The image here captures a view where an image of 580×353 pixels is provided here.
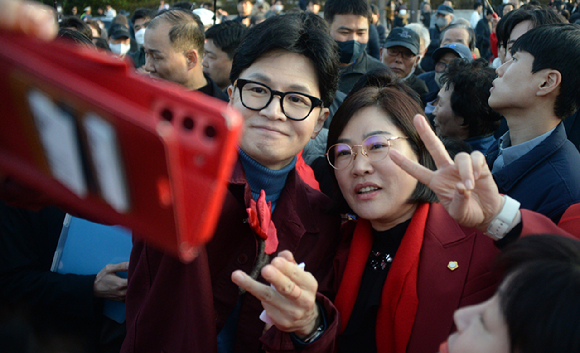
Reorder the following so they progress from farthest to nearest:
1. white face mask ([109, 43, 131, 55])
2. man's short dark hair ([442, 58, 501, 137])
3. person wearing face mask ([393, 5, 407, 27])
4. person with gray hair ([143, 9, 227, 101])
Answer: person wearing face mask ([393, 5, 407, 27]) → white face mask ([109, 43, 131, 55]) → person with gray hair ([143, 9, 227, 101]) → man's short dark hair ([442, 58, 501, 137])

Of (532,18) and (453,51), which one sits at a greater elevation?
(532,18)

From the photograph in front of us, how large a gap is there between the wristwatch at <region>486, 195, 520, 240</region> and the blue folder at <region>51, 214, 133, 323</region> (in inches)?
54.9

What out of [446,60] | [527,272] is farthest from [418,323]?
[446,60]

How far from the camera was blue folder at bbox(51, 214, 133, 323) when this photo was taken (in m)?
1.91

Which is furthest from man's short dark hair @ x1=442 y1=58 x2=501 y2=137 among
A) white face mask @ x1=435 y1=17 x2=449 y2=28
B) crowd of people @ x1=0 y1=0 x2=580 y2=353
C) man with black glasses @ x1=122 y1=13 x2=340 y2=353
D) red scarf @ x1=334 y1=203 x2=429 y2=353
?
white face mask @ x1=435 y1=17 x2=449 y2=28

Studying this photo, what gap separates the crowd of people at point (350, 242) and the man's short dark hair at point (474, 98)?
0.65 m

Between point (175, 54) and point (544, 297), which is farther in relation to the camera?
point (175, 54)

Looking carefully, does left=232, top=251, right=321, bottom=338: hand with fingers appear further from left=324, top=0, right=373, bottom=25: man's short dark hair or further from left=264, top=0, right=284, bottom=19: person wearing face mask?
left=264, top=0, right=284, bottom=19: person wearing face mask

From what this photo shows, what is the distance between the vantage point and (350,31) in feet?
14.7

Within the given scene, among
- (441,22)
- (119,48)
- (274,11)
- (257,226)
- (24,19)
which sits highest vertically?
(24,19)

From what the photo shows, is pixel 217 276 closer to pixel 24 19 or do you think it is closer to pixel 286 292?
pixel 286 292

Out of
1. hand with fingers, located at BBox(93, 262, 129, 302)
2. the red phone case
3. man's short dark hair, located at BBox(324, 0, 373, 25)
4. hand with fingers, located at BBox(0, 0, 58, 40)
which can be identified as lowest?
hand with fingers, located at BBox(93, 262, 129, 302)

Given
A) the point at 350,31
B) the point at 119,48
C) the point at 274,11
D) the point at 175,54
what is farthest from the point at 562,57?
the point at 274,11

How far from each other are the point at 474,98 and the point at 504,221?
1859mm
